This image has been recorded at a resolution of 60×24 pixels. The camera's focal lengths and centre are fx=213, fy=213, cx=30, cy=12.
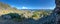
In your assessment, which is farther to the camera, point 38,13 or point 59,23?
point 38,13

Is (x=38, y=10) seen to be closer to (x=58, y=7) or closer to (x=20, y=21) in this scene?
(x=20, y=21)

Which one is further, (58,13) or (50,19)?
(50,19)

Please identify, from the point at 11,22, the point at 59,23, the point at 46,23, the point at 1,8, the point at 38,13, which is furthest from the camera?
the point at 1,8

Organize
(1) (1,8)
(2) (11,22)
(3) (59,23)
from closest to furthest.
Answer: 1. (3) (59,23)
2. (2) (11,22)
3. (1) (1,8)

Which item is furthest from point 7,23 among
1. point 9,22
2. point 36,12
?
point 36,12

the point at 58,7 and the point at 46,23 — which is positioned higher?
the point at 58,7

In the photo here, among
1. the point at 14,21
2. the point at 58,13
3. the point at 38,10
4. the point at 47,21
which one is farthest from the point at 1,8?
the point at 58,13

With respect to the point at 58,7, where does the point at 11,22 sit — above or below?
below

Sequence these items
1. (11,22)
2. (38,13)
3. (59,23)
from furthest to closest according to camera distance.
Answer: (38,13), (11,22), (59,23)

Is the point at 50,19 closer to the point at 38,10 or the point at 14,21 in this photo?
the point at 14,21
